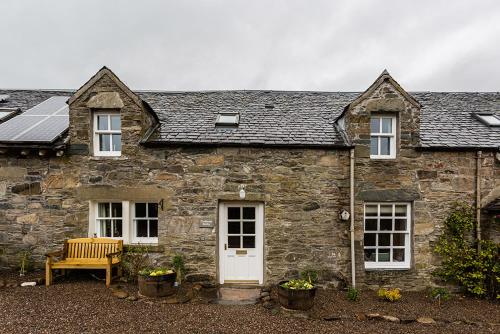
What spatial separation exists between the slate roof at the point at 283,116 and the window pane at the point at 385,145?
97cm

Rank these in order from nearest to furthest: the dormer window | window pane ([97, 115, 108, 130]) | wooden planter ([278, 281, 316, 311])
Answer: wooden planter ([278, 281, 316, 311]) < window pane ([97, 115, 108, 130]) < the dormer window

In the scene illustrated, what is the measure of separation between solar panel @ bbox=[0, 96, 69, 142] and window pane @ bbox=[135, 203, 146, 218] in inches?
116

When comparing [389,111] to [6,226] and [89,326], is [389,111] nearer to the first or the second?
[89,326]

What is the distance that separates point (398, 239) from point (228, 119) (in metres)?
6.24

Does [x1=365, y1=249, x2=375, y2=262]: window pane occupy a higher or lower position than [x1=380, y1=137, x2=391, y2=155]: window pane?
lower

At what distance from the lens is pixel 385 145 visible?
8000 millimetres

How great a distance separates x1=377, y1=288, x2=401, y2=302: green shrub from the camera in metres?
6.98

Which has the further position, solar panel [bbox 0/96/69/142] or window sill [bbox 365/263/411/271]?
solar panel [bbox 0/96/69/142]

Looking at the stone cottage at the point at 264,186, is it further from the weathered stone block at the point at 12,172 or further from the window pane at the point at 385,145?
the window pane at the point at 385,145

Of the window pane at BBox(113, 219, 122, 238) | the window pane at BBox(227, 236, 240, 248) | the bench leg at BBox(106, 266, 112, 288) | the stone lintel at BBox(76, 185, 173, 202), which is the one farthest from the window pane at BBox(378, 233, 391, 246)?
the window pane at BBox(113, 219, 122, 238)

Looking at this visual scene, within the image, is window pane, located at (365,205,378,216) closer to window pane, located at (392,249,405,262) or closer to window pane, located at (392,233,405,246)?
window pane, located at (392,233,405,246)

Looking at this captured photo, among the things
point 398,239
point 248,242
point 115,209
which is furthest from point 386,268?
point 115,209

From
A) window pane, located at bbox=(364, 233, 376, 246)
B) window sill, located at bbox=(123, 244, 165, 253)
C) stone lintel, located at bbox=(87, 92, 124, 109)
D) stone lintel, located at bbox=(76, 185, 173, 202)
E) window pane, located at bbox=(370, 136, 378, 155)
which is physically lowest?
window sill, located at bbox=(123, 244, 165, 253)

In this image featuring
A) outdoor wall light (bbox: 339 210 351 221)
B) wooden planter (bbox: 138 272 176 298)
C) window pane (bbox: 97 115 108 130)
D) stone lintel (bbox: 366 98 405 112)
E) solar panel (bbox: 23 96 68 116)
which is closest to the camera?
wooden planter (bbox: 138 272 176 298)
